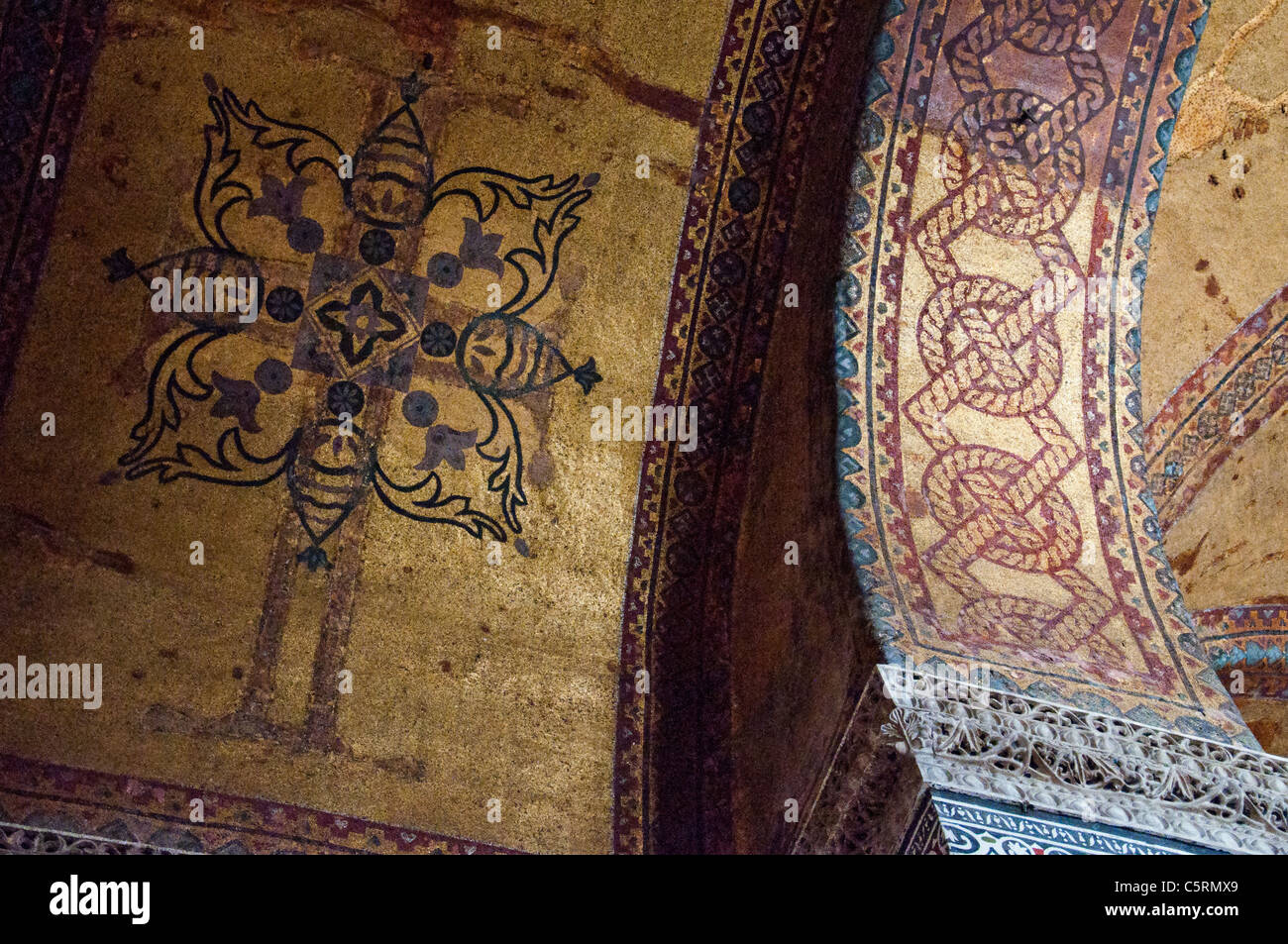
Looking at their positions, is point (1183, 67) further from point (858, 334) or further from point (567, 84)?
point (567, 84)

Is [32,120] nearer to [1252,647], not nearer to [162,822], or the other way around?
[162,822]

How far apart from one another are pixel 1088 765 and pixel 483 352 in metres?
2.61

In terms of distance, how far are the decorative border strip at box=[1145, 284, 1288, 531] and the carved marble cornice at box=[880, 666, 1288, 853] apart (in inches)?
104

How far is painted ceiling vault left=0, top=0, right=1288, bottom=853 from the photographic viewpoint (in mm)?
4160

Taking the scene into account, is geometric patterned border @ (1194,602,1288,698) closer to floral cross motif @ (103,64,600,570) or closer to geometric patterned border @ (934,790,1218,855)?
floral cross motif @ (103,64,600,570)

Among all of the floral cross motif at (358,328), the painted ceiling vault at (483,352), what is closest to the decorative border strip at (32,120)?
the painted ceiling vault at (483,352)

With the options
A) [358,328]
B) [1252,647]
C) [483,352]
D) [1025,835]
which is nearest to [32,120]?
[358,328]

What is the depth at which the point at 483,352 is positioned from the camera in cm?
486

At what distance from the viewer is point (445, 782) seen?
469 cm

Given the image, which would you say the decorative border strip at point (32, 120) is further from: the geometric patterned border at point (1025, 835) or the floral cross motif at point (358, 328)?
the geometric patterned border at point (1025, 835)

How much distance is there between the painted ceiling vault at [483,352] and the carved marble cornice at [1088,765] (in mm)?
929

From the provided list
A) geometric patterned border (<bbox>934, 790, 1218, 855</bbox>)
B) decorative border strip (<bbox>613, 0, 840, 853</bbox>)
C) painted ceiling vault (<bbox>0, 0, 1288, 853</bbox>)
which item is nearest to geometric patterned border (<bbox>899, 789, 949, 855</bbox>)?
geometric patterned border (<bbox>934, 790, 1218, 855</bbox>)
